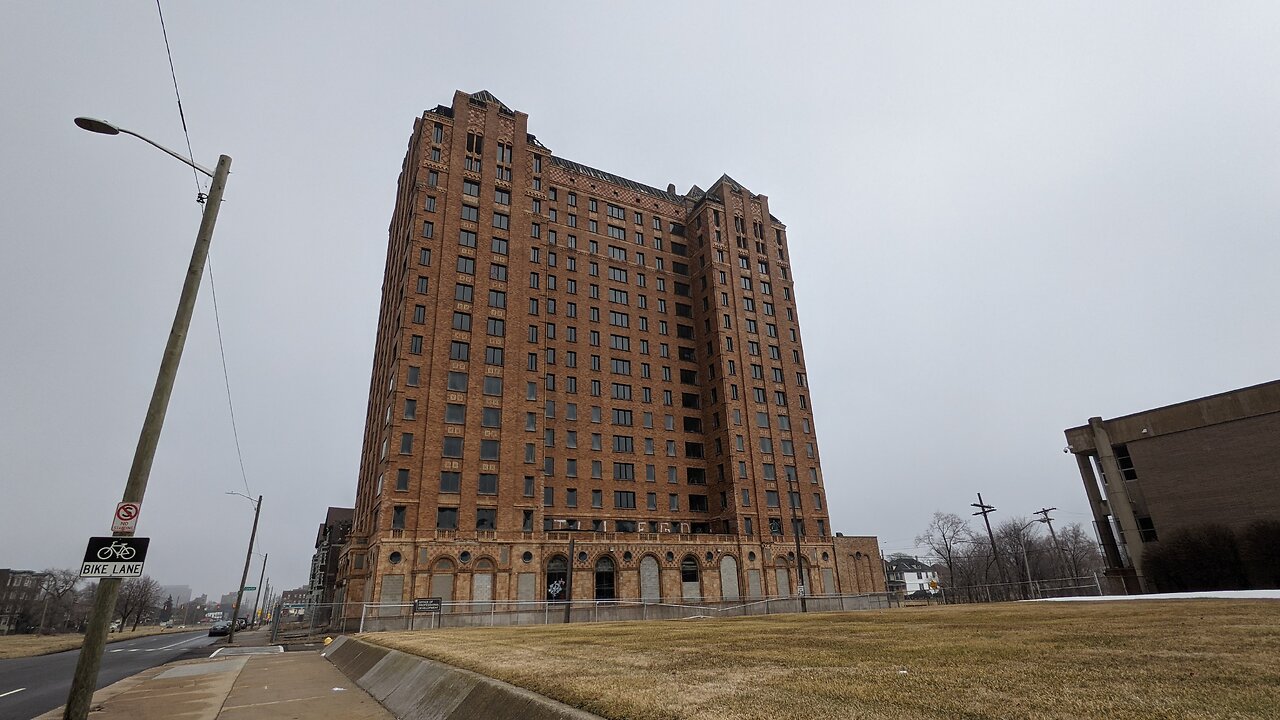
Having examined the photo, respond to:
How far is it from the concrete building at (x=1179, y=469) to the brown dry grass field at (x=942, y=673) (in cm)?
4040

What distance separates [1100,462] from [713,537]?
33.5 metres

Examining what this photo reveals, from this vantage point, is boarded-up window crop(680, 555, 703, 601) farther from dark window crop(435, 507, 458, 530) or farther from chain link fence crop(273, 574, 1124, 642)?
dark window crop(435, 507, 458, 530)

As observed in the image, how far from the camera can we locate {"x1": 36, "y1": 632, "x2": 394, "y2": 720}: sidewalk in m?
10.8

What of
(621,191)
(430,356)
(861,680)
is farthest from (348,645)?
(621,191)

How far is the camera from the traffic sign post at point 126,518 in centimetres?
929

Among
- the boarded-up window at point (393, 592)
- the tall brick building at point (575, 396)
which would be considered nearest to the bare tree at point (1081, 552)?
the tall brick building at point (575, 396)

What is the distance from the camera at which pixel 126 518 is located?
9375 millimetres

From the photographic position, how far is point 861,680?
252 inches

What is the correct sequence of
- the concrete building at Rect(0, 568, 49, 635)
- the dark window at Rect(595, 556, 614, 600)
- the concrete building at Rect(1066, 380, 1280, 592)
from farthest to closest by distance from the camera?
the concrete building at Rect(0, 568, 49, 635) < the dark window at Rect(595, 556, 614, 600) < the concrete building at Rect(1066, 380, 1280, 592)

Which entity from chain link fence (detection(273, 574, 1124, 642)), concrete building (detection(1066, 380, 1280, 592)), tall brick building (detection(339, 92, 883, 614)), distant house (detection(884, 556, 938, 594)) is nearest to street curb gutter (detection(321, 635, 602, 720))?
chain link fence (detection(273, 574, 1124, 642))

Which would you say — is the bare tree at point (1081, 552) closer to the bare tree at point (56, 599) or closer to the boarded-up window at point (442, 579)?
the boarded-up window at point (442, 579)

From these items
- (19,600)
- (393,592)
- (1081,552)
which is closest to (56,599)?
(19,600)

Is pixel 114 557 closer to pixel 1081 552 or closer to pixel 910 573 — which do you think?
pixel 1081 552

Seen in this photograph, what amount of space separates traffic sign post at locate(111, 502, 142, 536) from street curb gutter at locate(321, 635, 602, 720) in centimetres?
530
